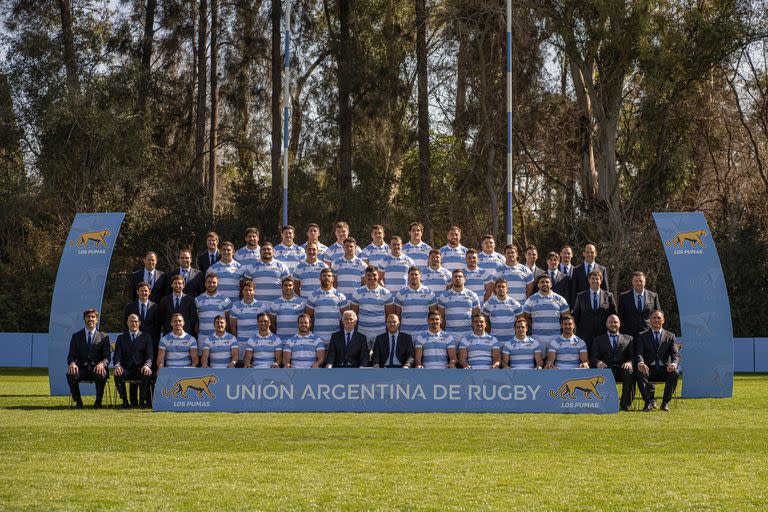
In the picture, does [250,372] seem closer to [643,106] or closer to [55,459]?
[55,459]

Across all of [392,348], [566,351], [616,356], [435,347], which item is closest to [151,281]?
[392,348]

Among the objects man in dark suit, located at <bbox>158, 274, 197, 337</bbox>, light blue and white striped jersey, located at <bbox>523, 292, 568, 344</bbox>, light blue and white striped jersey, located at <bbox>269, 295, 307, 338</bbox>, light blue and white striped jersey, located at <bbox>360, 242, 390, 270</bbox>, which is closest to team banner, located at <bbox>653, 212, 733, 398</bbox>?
light blue and white striped jersey, located at <bbox>523, 292, 568, 344</bbox>

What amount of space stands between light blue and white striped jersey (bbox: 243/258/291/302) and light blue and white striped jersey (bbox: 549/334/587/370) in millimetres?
3595

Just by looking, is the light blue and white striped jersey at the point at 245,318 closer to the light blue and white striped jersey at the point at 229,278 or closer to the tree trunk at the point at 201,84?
the light blue and white striped jersey at the point at 229,278

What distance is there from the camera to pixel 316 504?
690cm

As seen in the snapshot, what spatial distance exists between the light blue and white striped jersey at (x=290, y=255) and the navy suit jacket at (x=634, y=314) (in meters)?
4.32

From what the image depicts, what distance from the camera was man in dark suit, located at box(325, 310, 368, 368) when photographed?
13.2 metres

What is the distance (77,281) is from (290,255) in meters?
3.39

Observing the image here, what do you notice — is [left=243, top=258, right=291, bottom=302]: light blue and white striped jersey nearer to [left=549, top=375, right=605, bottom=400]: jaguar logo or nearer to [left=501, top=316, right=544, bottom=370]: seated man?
[left=501, top=316, right=544, bottom=370]: seated man

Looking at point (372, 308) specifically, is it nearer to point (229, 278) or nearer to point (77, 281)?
point (229, 278)

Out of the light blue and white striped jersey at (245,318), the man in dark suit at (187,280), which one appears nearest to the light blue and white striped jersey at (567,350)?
the light blue and white striped jersey at (245,318)

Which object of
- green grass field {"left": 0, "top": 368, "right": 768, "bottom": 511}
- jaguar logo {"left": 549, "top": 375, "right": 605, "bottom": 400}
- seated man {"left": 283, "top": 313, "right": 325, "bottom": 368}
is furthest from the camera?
seated man {"left": 283, "top": 313, "right": 325, "bottom": 368}

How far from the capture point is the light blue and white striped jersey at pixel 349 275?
1418cm

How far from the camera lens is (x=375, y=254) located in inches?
575
